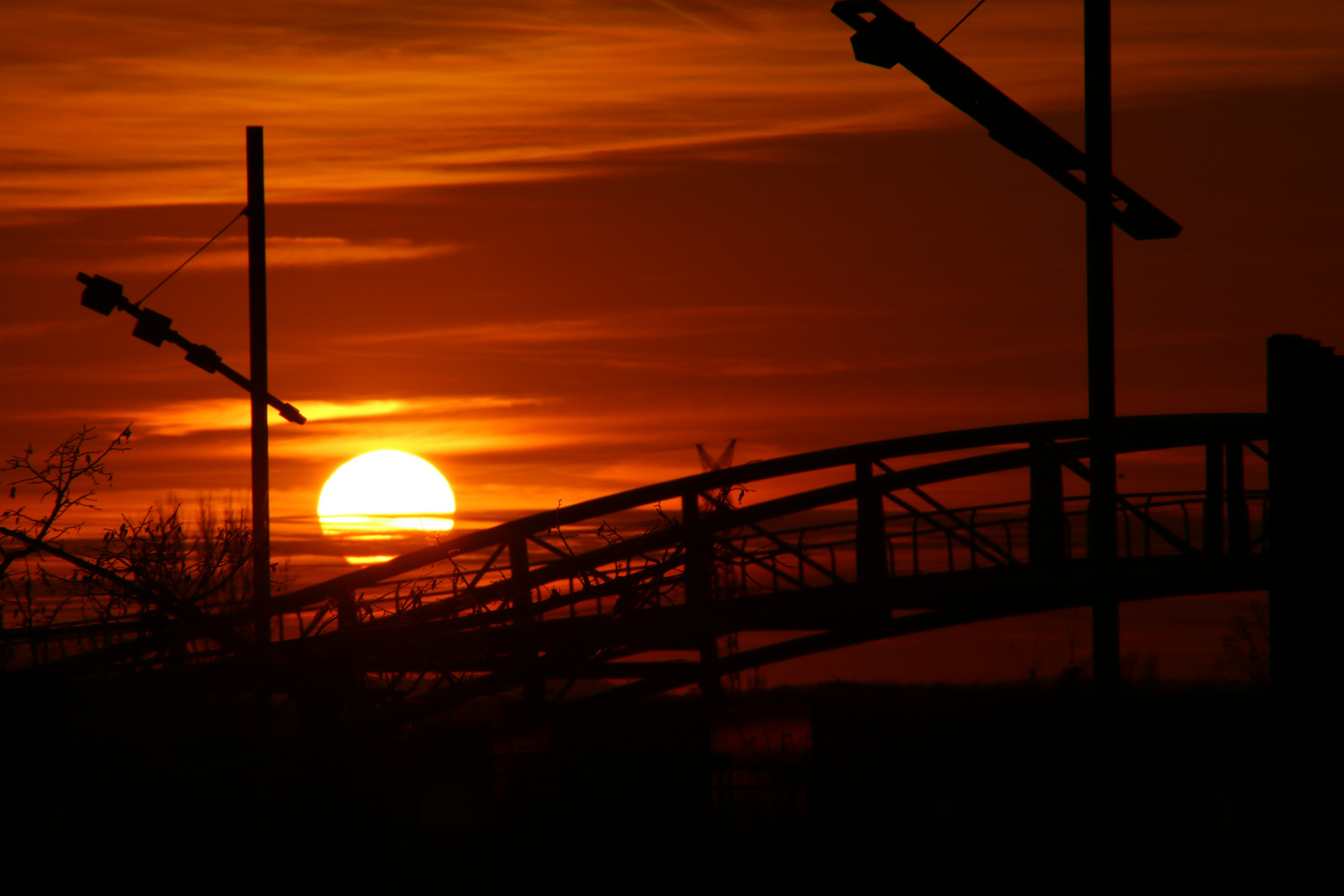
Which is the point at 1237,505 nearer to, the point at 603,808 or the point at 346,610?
the point at 603,808

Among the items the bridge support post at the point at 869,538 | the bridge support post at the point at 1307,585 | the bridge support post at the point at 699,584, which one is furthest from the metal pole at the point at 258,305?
the bridge support post at the point at 1307,585

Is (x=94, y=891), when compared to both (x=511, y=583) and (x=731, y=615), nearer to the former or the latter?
(x=511, y=583)

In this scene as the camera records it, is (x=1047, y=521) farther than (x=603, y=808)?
Yes

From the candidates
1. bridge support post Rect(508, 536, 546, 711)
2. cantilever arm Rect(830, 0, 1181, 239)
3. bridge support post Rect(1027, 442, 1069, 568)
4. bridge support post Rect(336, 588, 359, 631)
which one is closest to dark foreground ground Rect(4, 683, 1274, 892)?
bridge support post Rect(508, 536, 546, 711)

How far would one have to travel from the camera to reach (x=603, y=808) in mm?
15133

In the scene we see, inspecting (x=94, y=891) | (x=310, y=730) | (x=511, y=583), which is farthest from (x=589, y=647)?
(x=94, y=891)

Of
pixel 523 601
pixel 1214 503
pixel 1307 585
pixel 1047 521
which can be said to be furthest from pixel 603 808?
pixel 1214 503

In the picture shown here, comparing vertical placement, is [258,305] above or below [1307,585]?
above

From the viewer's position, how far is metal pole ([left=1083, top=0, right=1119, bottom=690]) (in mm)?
10414

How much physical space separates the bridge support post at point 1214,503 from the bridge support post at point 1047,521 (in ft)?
5.97

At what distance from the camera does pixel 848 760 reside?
3098cm

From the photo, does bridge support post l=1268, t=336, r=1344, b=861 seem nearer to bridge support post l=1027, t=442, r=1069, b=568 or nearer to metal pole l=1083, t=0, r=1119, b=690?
metal pole l=1083, t=0, r=1119, b=690

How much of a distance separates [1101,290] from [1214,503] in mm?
7442

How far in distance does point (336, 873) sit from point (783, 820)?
5.68 m
